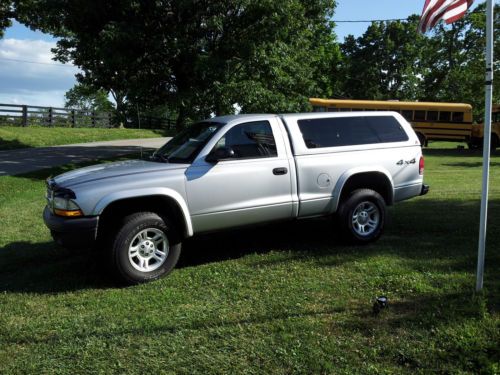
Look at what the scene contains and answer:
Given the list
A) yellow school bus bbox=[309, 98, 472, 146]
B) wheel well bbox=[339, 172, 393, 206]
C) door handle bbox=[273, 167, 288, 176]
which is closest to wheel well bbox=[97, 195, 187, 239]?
door handle bbox=[273, 167, 288, 176]

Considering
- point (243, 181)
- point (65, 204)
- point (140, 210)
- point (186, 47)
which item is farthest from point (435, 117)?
point (65, 204)

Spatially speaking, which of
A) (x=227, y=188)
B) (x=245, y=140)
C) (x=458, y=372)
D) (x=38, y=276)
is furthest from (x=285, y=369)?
(x=38, y=276)

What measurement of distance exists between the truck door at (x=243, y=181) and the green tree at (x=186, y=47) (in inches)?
302

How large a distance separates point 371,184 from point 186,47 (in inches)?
329

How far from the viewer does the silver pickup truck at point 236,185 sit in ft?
16.1

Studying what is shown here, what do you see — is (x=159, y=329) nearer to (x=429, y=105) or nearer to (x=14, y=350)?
(x=14, y=350)

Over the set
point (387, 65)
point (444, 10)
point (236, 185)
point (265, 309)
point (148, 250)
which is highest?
point (387, 65)

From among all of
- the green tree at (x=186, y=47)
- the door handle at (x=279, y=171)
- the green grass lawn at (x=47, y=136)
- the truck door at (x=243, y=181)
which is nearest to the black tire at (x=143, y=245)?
the truck door at (x=243, y=181)

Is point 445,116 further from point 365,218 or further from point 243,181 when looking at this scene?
point 243,181

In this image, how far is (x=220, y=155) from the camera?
528 cm

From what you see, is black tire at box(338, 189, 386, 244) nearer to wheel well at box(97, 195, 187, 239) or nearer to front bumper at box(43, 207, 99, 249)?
wheel well at box(97, 195, 187, 239)

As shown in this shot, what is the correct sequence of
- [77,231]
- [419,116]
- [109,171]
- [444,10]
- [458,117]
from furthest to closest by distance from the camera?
[419,116] → [458,117] → [109,171] → [77,231] → [444,10]

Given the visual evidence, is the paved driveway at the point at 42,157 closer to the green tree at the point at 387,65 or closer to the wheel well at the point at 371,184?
the wheel well at the point at 371,184

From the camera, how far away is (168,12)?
1324 cm
